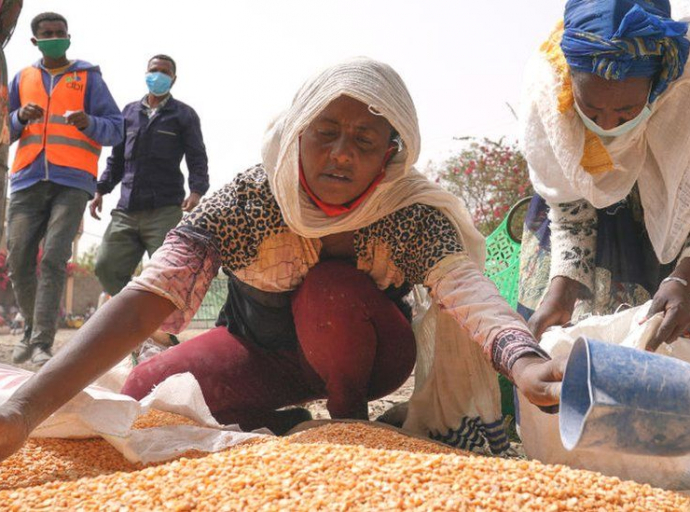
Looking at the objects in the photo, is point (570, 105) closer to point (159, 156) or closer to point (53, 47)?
point (159, 156)

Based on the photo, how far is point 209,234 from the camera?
8.18 feet

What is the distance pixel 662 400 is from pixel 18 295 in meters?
5.08

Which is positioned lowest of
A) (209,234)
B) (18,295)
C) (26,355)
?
(26,355)

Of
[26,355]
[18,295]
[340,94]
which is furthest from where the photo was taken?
[18,295]

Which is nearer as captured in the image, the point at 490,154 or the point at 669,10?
the point at 669,10

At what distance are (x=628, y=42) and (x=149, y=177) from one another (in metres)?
4.09

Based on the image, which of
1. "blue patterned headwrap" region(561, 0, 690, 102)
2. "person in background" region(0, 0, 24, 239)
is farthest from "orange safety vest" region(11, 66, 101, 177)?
"blue patterned headwrap" region(561, 0, 690, 102)

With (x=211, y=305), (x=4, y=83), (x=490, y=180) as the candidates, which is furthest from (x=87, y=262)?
(x=4, y=83)

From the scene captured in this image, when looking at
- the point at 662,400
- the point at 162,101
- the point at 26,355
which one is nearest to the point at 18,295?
the point at 26,355

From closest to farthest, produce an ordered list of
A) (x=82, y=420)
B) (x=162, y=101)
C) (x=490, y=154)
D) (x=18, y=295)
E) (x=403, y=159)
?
(x=82, y=420) → (x=403, y=159) → (x=18, y=295) → (x=162, y=101) → (x=490, y=154)

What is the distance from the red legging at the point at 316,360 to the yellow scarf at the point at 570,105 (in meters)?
0.99

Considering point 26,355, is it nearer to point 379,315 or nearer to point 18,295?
point 18,295

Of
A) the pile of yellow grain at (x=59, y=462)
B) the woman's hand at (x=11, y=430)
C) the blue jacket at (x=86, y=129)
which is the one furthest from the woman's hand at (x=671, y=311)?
the blue jacket at (x=86, y=129)

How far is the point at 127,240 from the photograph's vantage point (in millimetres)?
5777
